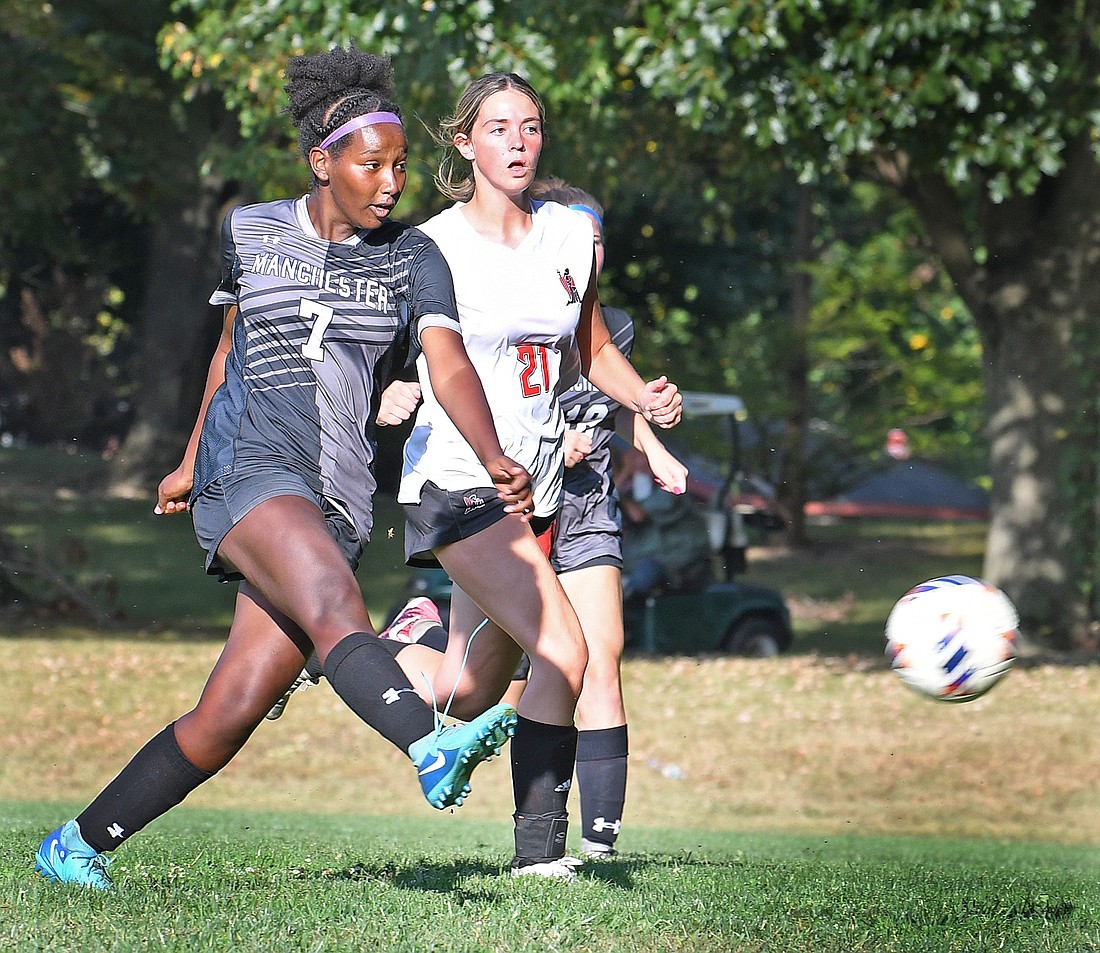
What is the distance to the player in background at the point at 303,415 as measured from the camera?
409 centimetres

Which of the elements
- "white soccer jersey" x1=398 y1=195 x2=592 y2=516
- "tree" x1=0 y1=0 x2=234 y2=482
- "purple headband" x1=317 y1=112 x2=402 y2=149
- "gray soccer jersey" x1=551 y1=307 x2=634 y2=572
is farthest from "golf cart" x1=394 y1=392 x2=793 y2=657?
"purple headband" x1=317 y1=112 x2=402 y2=149

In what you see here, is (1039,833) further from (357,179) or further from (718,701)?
(357,179)

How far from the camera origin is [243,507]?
4.14 m

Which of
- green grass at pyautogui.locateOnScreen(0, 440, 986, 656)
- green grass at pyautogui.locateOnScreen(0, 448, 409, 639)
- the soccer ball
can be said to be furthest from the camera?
green grass at pyautogui.locateOnScreen(0, 440, 986, 656)

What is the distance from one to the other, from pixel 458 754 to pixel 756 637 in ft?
40.2

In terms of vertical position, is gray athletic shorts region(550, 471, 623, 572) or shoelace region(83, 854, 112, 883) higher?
gray athletic shorts region(550, 471, 623, 572)

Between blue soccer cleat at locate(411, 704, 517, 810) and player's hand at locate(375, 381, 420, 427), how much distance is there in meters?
1.53

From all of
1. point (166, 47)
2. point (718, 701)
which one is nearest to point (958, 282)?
point (718, 701)

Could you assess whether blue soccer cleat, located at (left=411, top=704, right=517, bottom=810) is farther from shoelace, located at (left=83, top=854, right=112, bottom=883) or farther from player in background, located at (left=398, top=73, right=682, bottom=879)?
shoelace, located at (left=83, top=854, right=112, bottom=883)

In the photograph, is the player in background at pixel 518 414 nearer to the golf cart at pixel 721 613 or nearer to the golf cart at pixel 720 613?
the golf cart at pixel 720 613

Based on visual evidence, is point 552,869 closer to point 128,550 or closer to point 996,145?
point 996,145

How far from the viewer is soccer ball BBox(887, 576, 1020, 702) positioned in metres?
5.08

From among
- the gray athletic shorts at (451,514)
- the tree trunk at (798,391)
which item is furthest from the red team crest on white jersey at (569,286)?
the tree trunk at (798,391)

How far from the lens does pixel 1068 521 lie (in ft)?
46.9
